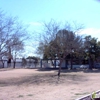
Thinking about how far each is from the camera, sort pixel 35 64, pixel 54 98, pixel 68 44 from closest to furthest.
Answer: pixel 54 98
pixel 68 44
pixel 35 64

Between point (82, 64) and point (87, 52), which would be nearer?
point (87, 52)

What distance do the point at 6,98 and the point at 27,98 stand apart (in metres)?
1.19

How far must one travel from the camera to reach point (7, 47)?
71.3 feet

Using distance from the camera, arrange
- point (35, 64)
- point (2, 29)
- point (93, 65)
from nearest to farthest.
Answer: point (2, 29), point (93, 65), point (35, 64)

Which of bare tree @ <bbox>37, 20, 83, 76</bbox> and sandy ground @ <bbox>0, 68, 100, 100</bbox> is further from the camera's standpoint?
bare tree @ <bbox>37, 20, 83, 76</bbox>

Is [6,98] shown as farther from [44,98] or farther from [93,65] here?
[93,65]

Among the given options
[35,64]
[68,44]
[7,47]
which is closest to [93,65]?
[35,64]

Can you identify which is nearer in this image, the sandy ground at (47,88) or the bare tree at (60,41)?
the sandy ground at (47,88)

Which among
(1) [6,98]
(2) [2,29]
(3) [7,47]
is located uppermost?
(2) [2,29]

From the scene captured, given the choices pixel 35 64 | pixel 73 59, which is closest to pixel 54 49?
pixel 73 59

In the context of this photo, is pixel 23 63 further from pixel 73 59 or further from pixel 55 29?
pixel 55 29

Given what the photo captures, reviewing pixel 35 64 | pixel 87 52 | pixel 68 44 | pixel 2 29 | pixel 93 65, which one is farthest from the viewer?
pixel 35 64

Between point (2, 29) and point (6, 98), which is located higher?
point (2, 29)

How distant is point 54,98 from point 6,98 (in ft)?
8.57
